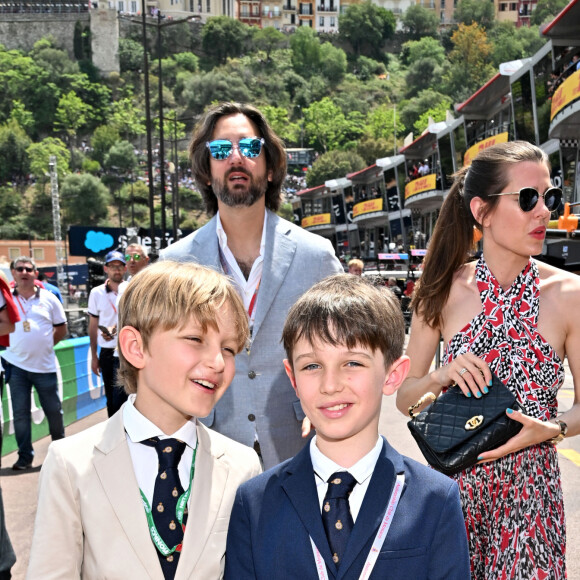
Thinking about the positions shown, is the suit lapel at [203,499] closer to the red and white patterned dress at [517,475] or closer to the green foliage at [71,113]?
the red and white patterned dress at [517,475]

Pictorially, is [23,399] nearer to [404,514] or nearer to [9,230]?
[404,514]

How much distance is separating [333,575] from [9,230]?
106 metres

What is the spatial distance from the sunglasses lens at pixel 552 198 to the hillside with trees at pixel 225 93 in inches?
3800

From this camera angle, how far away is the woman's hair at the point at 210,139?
345cm

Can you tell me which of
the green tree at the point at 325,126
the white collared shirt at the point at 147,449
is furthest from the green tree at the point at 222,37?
the white collared shirt at the point at 147,449

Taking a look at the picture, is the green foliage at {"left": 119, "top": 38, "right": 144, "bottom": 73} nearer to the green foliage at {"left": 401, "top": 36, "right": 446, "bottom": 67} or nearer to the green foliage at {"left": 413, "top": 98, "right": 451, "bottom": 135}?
the green foliage at {"left": 401, "top": 36, "right": 446, "bottom": 67}

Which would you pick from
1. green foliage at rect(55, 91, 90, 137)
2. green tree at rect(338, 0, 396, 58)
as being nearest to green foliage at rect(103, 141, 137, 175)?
green foliage at rect(55, 91, 90, 137)

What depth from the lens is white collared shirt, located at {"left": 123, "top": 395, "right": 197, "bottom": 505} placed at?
2.12 m

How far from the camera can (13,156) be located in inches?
4656

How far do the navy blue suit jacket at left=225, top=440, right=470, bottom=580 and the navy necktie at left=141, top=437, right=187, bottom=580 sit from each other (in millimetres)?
191

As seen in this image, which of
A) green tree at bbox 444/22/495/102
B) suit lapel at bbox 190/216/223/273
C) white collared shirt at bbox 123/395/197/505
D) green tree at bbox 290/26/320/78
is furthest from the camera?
green tree at bbox 290/26/320/78

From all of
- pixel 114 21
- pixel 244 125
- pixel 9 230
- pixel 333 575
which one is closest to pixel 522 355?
pixel 333 575

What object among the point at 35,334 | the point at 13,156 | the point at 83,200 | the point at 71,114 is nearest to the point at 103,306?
the point at 35,334

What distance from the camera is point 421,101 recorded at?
123 metres
